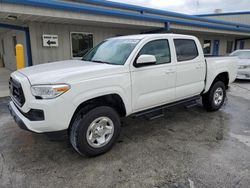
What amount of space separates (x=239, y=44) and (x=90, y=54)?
869 inches

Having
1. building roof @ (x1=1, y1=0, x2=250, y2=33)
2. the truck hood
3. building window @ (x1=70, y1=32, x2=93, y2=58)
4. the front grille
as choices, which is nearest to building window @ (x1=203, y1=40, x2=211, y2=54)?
building roof @ (x1=1, y1=0, x2=250, y2=33)

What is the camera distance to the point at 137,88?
3.49m

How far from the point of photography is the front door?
3508mm

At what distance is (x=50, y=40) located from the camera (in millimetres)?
9273

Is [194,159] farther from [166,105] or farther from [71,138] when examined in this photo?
[71,138]

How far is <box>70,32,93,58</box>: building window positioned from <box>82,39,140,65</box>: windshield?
630 cm

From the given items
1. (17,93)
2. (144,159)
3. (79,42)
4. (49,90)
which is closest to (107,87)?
(49,90)

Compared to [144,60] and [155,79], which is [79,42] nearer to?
[155,79]

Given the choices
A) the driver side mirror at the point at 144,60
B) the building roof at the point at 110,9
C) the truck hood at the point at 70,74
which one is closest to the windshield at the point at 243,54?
the building roof at the point at 110,9

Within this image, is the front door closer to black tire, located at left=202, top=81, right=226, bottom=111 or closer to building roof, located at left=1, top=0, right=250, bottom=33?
black tire, located at left=202, top=81, right=226, bottom=111

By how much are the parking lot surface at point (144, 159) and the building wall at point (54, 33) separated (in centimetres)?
541

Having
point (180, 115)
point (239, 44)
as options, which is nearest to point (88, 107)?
point (180, 115)

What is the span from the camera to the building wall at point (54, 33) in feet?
29.6

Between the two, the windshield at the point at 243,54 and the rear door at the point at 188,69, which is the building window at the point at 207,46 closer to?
the windshield at the point at 243,54
